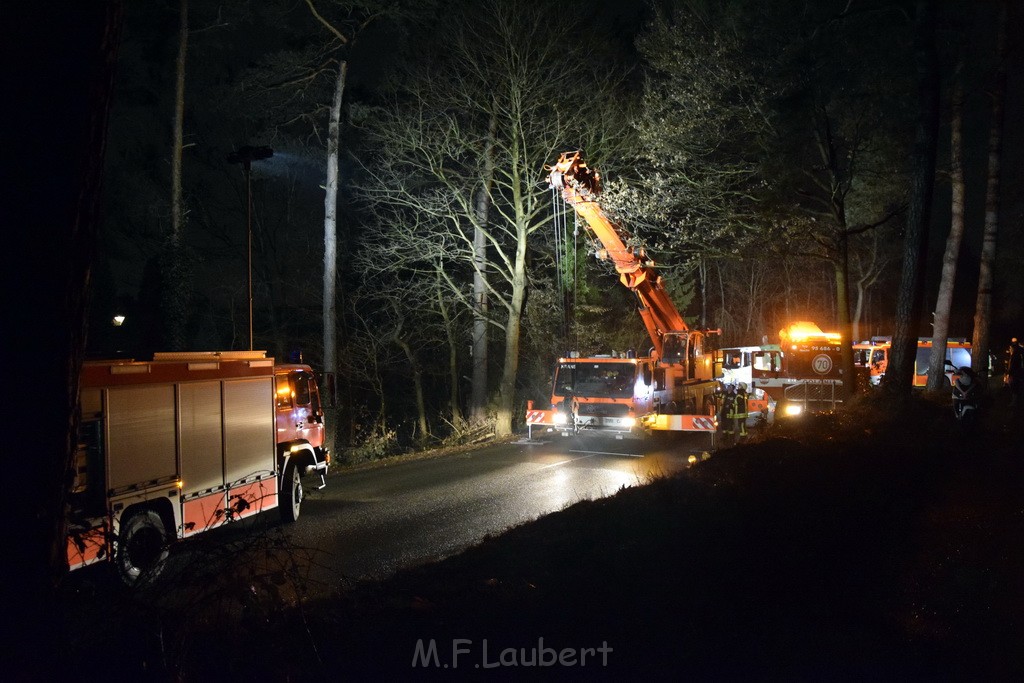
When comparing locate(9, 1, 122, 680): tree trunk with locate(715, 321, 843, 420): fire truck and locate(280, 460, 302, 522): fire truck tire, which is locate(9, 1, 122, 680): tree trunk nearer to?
locate(280, 460, 302, 522): fire truck tire

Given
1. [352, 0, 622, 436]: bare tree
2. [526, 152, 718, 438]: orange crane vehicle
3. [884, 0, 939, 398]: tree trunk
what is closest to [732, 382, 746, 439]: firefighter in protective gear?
[526, 152, 718, 438]: orange crane vehicle

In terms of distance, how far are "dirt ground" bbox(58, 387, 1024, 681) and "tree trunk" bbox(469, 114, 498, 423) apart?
14.1 metres

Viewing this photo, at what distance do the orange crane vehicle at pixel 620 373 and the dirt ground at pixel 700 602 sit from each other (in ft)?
27.9

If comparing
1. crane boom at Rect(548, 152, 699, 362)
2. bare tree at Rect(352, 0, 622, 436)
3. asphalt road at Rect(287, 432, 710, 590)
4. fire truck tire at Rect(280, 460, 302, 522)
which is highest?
bare tree at Rect(352, 0, 622, 436)

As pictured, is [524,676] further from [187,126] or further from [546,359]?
[187,126]

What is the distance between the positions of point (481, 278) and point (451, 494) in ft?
35.2

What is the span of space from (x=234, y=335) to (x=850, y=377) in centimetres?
2046

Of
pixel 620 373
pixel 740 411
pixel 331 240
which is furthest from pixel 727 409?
pixel 331 240

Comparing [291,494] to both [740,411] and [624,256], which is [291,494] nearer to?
[624,256]

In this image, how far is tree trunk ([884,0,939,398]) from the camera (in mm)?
14820

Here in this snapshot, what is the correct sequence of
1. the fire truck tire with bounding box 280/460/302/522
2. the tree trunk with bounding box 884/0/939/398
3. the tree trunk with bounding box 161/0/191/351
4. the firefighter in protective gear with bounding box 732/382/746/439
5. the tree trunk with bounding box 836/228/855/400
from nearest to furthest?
the fire truck tire with bounding box 280/460/302/522, the tree trunk with bounding box 884/0/939/398, the tree trunk with bounding box 161/0/191/351, the tree trunk with bounding box 836/228/855/400, the firefighter in protective gear with bounding box 732/382/746/439

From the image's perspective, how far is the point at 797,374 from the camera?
2245 centimetres

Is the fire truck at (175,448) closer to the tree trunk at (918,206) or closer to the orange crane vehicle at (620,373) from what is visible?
the orange crane vehicle at (620,373)

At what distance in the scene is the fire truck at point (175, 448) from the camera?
688 cm
